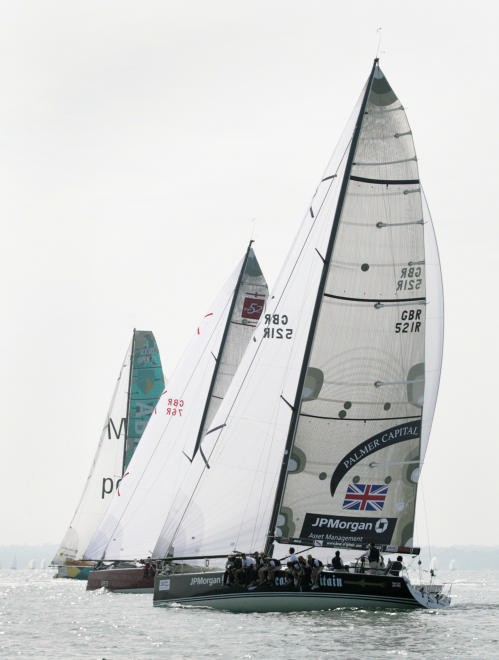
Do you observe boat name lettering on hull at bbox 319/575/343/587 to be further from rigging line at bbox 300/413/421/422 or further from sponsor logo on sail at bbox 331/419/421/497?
rigging line at bbox 300/413/421/422

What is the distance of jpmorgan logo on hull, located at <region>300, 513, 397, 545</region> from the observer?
30359mm

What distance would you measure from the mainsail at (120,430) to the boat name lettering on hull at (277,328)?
23419mm

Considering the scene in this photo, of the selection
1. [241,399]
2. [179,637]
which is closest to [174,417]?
[241,399]

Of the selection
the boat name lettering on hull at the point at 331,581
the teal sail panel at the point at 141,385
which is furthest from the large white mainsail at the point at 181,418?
the teal sail panel at the point at 141,385

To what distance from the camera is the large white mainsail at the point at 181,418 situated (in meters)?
39.2

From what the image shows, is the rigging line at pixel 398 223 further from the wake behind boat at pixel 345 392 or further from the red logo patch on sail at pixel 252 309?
the red logo patch on sail at pixel 252 309

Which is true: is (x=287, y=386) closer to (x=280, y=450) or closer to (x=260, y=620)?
(x=280, y=450)

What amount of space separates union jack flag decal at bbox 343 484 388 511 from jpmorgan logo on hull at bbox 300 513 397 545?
29 cm

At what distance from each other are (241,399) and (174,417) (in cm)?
1045

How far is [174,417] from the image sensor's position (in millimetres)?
41156

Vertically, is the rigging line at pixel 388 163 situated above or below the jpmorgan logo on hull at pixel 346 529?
above

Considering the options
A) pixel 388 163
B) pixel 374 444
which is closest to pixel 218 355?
pixel 374 444

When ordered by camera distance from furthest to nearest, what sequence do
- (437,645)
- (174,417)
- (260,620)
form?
Answer: (174,417)
(260,620)
(437,645)

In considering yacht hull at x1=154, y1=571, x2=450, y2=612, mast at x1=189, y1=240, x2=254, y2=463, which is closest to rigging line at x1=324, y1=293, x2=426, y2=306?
yacht hull at x1=154, y1=571, x2=450, y2=612
